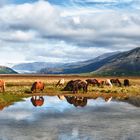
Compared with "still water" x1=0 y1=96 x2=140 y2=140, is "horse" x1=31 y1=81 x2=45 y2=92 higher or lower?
higher

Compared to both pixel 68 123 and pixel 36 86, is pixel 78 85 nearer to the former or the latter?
pixel 36 86

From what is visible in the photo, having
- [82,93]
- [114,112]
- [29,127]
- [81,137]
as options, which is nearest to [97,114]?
[114,112]

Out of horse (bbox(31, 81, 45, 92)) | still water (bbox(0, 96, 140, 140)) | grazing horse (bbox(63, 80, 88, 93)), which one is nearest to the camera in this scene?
still water (bbox(0, 96, 140, 140))

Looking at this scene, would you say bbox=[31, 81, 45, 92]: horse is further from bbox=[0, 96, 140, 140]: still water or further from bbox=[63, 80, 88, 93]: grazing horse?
bbox=[0, 96, 140, 140]: still water

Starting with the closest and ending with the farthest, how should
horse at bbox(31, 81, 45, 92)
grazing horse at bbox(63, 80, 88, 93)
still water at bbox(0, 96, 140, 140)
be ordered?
still water at bbox(0, 96, 140, 140), horse at bbox(31, 81, 45, 92), grazing horse at bbox(63, 80, 88, 93)

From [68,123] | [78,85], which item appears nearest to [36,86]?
[78,85]

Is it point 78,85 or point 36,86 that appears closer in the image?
point 36,86

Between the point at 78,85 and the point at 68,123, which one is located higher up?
the point at 78,85

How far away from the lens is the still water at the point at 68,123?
89.6 feet

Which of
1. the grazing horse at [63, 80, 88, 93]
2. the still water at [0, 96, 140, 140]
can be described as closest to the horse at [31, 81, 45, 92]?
the grazing horse at [63, 80, 88, 93]

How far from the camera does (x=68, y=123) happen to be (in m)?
33.4

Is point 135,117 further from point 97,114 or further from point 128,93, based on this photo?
point 128,93

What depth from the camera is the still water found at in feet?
89.6

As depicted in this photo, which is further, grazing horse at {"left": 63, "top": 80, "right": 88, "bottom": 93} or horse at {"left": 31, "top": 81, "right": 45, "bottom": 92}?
grazing horse at {"left": 63, "top": 80, "right": 88, "bottom": 93}
